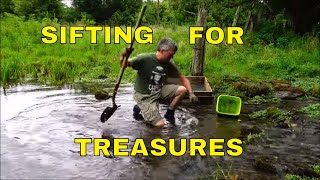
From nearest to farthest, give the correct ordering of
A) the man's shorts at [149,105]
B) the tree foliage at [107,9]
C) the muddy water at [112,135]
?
the muddy water at [112,135]
the man's shorts at [149,105]
the tree foliage at [107,9]

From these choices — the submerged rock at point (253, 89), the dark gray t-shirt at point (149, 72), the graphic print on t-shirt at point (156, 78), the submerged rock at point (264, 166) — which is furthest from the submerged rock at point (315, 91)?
the submerged rock at point (264, 166)

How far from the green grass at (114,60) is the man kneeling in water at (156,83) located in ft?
10.2

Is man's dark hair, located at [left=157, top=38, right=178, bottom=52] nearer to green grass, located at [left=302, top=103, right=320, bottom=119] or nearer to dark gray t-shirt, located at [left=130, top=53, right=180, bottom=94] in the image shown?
dark gray t-shirt, located at [left=130, top=53, right=180, bottom=94]

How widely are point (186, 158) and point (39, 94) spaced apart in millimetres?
4950

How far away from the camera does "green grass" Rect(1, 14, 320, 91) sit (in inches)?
447

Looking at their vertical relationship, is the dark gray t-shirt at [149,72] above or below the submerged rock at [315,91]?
above

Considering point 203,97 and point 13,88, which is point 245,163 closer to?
point 203,97

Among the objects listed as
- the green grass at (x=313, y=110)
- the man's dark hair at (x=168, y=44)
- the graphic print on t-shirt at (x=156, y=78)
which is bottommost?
the green grass at (x=313, y=110)

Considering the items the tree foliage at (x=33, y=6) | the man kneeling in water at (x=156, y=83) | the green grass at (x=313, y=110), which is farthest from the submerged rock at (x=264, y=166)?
the tree foliage at (x=33, y=6)

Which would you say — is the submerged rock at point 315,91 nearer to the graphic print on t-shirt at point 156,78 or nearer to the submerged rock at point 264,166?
the graphic print on t-shirt at point 156,78

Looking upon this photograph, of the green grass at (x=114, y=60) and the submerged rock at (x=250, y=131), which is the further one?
the green grass at (x=114, y=60)

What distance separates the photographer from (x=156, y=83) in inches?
275

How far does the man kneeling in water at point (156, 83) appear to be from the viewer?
6707mm

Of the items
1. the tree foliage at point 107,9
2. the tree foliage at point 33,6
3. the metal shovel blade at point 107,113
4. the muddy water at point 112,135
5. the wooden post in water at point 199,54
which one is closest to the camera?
the muddy water at point 112,135
